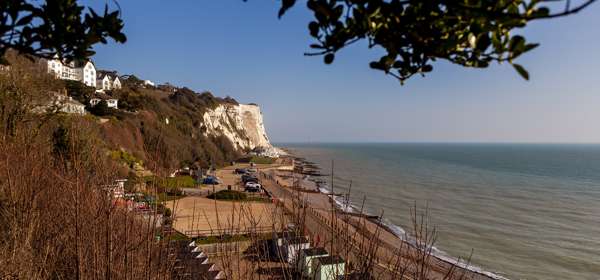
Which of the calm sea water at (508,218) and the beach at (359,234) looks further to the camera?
the calm sea water at (508,218)

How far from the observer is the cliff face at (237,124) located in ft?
217

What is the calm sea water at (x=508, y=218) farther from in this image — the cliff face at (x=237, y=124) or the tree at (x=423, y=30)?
the cliff face at (x=237, y=124)

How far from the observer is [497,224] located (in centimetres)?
2791

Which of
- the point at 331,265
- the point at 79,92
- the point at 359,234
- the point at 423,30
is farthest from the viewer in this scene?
the point at 79,92

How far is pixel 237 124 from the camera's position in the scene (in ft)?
271

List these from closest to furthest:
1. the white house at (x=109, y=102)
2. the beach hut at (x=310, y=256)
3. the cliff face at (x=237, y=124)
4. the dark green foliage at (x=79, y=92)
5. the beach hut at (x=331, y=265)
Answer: the beach hut at (x=331, y=265) < the beach hut at (x=310, y=256) < the dark green foliage at (x=79, y=92) < the white house at (x=109, y=102) < the cliff face at (x=237, y=124)

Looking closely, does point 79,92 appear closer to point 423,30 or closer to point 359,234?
point 359,234

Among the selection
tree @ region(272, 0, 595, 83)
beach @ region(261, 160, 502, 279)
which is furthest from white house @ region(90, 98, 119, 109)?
tree @ region(272, 0, 595, 83)

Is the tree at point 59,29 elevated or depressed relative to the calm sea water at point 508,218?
elevated

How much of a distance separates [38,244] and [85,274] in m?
1.53

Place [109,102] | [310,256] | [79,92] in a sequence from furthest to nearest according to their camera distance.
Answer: [109,102], [79,92], [310,256]

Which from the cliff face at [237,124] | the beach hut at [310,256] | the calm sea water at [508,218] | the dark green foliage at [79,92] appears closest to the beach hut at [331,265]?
the beach hut at [310,256]

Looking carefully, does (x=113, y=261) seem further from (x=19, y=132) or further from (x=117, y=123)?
(x=117, y=123)

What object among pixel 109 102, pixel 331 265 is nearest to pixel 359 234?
pixel 331 265
